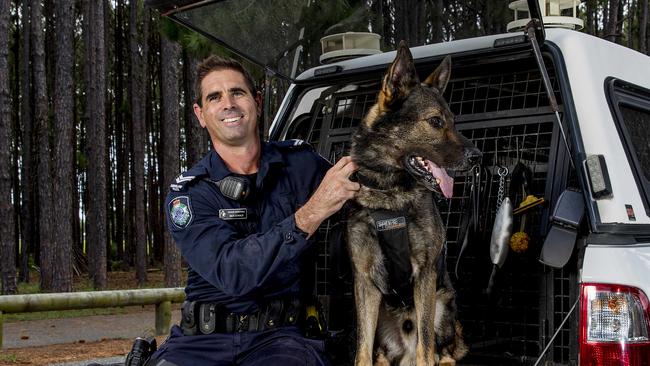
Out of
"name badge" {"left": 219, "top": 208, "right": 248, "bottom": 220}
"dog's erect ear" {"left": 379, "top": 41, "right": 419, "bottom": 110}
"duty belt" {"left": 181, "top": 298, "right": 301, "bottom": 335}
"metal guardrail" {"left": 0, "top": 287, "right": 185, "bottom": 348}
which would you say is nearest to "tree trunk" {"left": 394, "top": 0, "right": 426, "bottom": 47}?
"dog's erect ear" {"left": 379, "top": 41, "right": 419, "bottom": 110}

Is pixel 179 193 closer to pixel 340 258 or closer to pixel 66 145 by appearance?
pixel 340 258

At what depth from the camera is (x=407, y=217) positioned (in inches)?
124

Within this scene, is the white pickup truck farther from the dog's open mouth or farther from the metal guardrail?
the metal guardrail

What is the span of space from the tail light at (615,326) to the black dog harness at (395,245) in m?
0.78

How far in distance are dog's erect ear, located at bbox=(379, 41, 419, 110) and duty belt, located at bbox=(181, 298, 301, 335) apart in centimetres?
98

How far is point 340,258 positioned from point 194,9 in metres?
1.38

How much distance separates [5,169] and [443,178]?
48.8ft

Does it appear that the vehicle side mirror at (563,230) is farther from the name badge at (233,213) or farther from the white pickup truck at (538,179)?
the name badge at (233,213)

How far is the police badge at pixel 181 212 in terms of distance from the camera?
10.3ft

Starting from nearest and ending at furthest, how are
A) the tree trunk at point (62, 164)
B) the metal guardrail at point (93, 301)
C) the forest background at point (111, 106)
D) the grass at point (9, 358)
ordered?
the forest background at point (111, 106)
the grass at point (9, 358)
the metal guardrail at point (93, 301)
the tree trunk at point (62, 164)

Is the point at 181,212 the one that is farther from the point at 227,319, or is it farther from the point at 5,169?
the point at 5,169

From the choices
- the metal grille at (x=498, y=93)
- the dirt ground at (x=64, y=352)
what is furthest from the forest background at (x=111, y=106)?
the dirt ground at (x=64, y=352)

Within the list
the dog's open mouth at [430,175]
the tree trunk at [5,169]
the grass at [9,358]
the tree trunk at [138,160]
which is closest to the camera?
the dog's open mouth at [430,175]

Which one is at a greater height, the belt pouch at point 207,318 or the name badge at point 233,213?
the name badge at point 233,213
